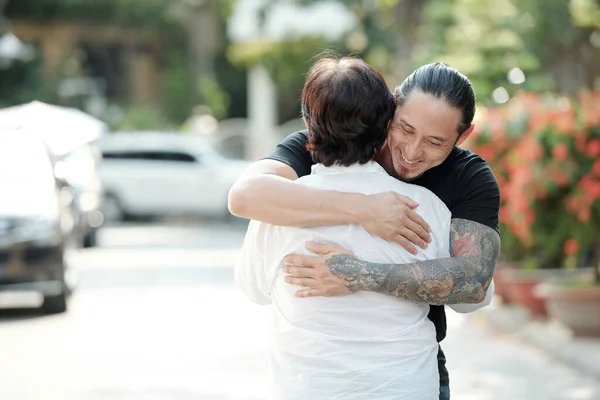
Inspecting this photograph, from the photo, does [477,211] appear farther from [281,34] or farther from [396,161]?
[281,34]

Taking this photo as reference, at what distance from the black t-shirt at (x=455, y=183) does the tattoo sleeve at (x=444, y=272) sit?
0.19 feet

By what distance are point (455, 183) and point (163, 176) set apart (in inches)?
1005

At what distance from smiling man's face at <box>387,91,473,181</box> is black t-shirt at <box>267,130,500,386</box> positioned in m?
0.13

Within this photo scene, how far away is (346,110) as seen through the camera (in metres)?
3.10

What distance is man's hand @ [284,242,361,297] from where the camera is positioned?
3.17m

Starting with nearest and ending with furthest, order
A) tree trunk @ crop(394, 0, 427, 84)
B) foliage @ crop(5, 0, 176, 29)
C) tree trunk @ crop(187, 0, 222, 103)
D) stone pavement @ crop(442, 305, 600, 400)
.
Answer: stone pavement @ crop(442, 305, 600, 400) < tree trunk @ crop(394, 0, 427, 84) < foliage @ crop(5, 0, 176, 29) < tree trunk @ crop(187, 0, 222, 103)

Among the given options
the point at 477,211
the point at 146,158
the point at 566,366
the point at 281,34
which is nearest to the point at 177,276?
the point at 566,366

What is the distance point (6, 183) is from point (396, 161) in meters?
10.6

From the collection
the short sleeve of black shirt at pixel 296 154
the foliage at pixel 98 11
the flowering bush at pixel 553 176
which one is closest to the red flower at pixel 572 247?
the flowering bush at pixel 553 176

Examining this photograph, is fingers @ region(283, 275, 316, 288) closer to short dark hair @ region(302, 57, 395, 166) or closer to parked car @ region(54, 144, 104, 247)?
short dark hair @ region(302, 57, 395, 166)

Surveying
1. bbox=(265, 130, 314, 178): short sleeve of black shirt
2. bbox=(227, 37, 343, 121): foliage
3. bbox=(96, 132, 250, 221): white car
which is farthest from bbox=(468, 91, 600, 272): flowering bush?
bbox=(227, 37, 343, 121): foliage

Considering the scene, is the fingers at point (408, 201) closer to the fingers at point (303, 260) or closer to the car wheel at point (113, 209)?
the fingers at point (303, 260)

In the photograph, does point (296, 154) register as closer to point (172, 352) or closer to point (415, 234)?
point (415, 234)

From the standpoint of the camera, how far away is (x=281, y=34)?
37.3 metres
